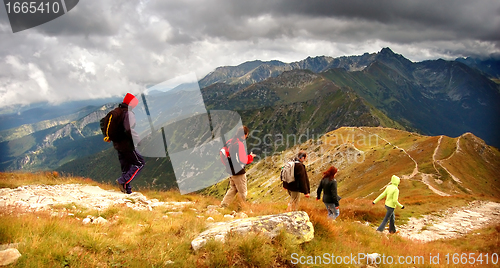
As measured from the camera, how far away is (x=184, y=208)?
10258 mm

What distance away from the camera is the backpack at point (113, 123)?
30.6 feet

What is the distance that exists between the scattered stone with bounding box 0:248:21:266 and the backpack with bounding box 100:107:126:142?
19.1ft

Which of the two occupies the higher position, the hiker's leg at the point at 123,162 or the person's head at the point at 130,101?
the person's head at the point at 130,101

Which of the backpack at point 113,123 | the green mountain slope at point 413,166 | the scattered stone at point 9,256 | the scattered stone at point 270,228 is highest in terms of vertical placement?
the backpack at point 113,123

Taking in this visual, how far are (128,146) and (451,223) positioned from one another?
21.8 m

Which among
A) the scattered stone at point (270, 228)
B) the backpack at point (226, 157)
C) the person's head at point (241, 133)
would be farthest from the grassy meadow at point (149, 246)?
the person's head at point (241, 133)

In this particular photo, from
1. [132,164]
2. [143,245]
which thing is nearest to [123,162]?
[132,164]

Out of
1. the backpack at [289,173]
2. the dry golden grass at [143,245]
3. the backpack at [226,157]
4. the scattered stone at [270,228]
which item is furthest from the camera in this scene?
the backpack at [289,173]

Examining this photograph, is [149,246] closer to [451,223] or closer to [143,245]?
[143,245]

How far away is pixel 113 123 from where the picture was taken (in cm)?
934

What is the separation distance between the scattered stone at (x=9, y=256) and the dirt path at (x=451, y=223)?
50.9 feet

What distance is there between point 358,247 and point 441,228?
14.1 m

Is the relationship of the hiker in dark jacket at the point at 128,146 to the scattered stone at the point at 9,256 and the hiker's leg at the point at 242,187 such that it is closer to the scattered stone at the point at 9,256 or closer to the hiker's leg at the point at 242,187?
the hiker's leg at the point at 242,187

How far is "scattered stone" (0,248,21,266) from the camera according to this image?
378cm
